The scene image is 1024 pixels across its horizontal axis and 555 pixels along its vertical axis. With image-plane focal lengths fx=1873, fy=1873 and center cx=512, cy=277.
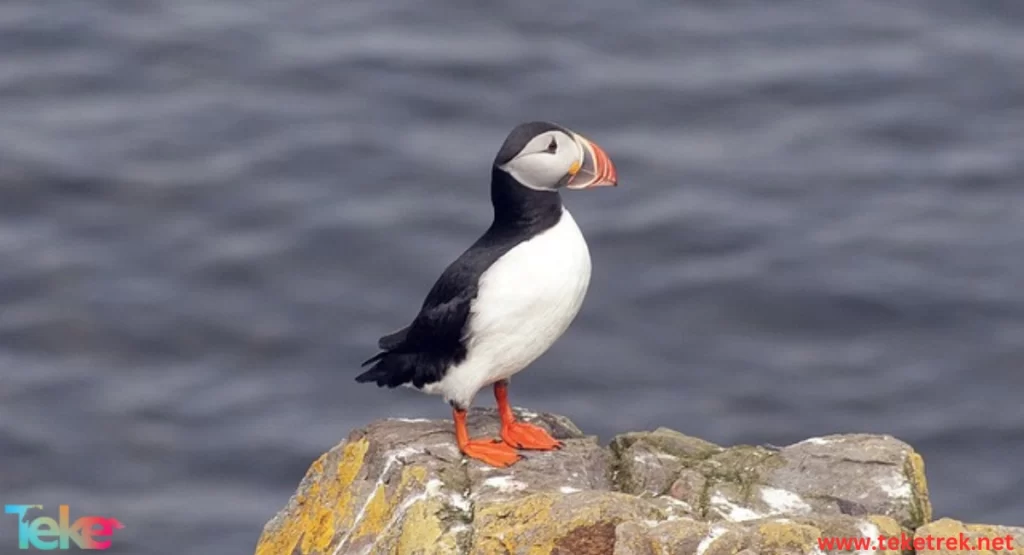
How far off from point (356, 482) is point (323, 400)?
625cm

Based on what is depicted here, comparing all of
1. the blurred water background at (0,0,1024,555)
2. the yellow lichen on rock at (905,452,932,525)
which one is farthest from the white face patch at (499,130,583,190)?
the blurred water background at (0,0,1024,555)

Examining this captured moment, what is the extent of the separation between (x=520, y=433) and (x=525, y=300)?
712mm

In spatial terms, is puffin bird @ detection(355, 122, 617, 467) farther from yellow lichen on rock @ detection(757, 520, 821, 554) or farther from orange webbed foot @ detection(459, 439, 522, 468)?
yellow lichen on rock @ detection(757, 520, 821, 554)

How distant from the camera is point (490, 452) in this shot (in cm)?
816

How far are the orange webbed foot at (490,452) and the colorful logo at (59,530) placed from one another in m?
5.87

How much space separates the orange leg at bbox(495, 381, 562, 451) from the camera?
8352 millimetres

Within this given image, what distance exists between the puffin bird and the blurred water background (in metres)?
Result: 5.26

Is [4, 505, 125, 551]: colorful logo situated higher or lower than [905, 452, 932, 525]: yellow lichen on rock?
higher

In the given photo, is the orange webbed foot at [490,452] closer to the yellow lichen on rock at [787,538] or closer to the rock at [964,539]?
the yellow lichen on rock at [787,538]

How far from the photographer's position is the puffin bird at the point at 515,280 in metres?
8.10

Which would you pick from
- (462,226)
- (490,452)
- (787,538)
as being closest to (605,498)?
(787,538)

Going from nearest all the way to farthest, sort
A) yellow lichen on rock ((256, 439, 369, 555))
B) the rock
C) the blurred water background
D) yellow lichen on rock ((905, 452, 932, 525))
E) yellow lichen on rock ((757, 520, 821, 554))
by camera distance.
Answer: yellow lichen on rock ((757, 520, 821, 554)) < the rock < yellow lichen on rock ((905, 452, 932, 525)) < yellow lichen on rock ((256, 439, 369, 555)) < the blurred water background

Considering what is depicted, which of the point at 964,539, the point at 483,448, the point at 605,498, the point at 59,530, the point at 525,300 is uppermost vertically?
the point at 59,530

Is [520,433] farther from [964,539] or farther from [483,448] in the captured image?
[964,539]
